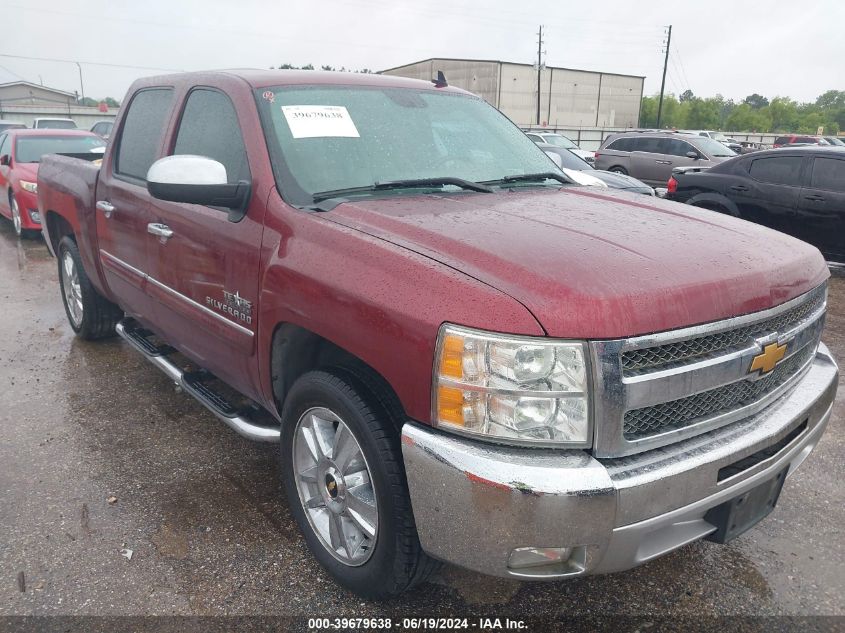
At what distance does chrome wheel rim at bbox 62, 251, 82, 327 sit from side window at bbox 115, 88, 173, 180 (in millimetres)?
1360

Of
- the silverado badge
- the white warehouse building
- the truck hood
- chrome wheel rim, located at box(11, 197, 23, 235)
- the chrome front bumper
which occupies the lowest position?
chrome wheel rim, located at box(11, 197, 23, 235)

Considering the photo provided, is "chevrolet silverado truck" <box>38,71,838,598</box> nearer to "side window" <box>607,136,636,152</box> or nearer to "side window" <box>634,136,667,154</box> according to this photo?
"side window" <box>634,136,667,154</box>

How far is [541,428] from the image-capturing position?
1.82 meters

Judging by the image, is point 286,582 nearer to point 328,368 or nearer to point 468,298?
point 328,368

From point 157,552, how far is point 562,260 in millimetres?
2026

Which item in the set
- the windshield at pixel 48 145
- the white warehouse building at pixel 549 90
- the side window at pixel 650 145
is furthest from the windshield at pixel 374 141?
the white warehouse building at pixel 549 90

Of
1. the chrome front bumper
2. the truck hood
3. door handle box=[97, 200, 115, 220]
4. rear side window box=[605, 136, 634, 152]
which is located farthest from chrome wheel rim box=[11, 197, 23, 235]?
rear side window box=[605, 136, 634, 152]

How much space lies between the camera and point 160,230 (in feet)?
10.8

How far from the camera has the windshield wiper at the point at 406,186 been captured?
266 cm

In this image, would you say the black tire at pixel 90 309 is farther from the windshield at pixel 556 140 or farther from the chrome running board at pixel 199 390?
the windshield at pixel 556 140

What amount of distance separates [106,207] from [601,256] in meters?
3.16

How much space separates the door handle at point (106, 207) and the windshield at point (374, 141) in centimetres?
155

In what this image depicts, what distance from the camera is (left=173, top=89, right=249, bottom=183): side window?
2.92 meters

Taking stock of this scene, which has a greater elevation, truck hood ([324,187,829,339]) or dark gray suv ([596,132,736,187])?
truck hood ([324,187,829,339])
